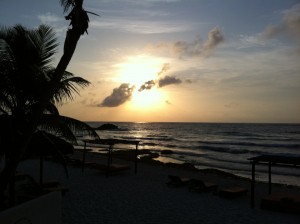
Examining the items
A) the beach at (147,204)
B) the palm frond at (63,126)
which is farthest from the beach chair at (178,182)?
the palm frond at (63,126)

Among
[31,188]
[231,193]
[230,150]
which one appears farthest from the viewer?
[230,150]

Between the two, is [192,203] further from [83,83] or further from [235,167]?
[235,167]

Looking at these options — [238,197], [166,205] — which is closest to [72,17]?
[166,205]

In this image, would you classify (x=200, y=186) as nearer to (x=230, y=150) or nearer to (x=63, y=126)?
(x=63, y=126)

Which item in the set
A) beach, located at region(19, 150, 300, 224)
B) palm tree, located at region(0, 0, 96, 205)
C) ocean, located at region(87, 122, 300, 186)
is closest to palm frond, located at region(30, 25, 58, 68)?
palm tree, located at region(0, 0, 96, 205)

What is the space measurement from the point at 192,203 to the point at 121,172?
688 cm

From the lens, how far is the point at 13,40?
7.91m

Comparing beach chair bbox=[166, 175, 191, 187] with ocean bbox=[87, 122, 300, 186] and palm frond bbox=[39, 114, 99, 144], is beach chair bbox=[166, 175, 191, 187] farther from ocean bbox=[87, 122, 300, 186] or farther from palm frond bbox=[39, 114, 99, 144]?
palm frond bbox=[39, 114, 99, 144]

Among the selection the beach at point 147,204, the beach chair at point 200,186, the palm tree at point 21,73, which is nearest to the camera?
the palm tree at point 21,73

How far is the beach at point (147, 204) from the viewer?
30.6ft

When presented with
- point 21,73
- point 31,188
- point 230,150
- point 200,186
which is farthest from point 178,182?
point 230,150

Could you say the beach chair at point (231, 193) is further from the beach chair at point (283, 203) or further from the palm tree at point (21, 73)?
the palm tree at point (21, 73)

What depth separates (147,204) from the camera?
10.9 meters

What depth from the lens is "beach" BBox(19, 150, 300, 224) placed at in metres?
9.34
